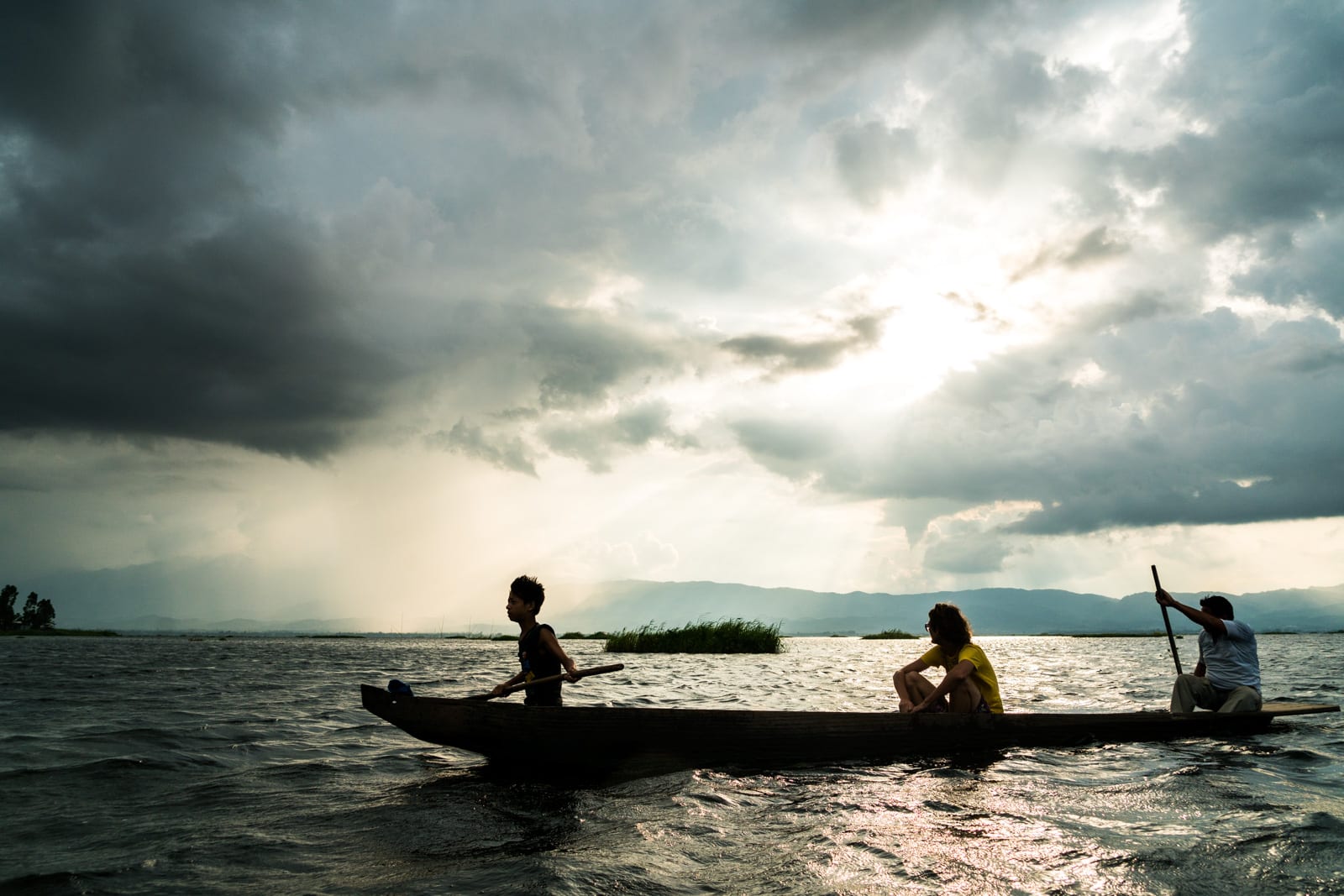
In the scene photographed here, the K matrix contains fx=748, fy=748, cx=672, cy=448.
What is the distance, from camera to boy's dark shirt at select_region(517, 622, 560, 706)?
9.24 metres

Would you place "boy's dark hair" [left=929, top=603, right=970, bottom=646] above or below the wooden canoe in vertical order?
above

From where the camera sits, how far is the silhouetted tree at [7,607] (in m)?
97.6

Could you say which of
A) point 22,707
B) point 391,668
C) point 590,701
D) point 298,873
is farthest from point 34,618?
point 298,873

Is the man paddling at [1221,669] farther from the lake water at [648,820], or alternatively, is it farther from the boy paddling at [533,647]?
the boy paddling at [533,647]

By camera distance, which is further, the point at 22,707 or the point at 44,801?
the point at 22,707

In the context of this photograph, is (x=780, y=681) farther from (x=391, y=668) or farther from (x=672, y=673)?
(x=391, y=668)

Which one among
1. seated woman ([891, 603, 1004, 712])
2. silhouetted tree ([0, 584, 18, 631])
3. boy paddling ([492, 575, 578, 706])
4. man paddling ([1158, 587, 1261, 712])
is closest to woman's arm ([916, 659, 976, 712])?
seated woman ([891, 603, 1004, 712])

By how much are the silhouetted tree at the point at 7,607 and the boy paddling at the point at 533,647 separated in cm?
12351

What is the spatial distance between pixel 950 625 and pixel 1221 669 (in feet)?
16.6

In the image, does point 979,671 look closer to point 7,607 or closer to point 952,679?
point 952,679

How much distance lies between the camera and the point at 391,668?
30.8 m

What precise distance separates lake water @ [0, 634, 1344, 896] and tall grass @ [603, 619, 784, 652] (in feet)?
96.5

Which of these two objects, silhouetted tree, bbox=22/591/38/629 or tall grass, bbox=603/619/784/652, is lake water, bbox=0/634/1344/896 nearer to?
tall grass, bbox=603/619/784/652

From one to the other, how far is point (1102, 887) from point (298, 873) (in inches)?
217
